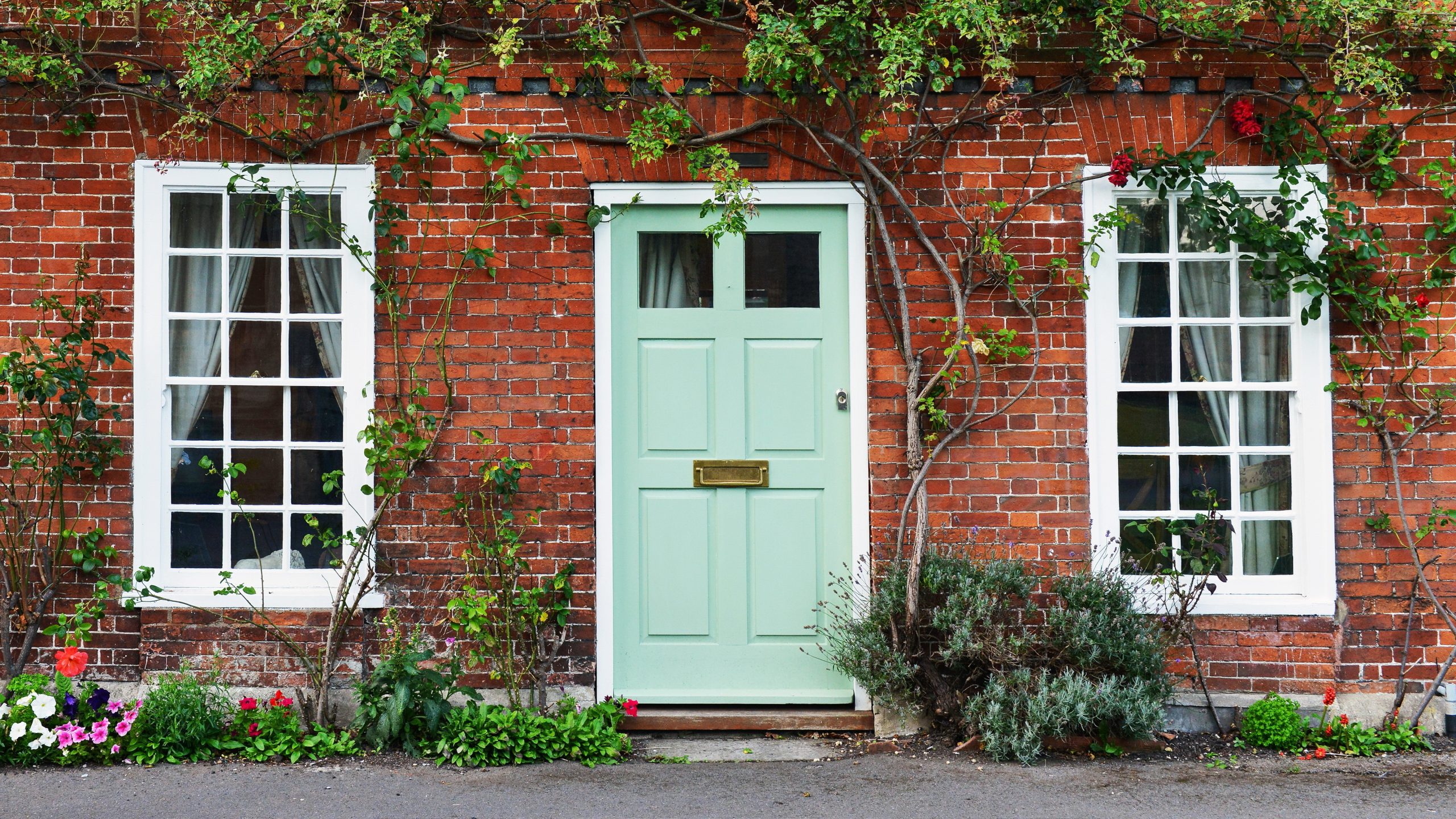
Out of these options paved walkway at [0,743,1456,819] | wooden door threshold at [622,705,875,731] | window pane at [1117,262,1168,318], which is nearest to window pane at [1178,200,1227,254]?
window pane at [1117,262,1168,318]

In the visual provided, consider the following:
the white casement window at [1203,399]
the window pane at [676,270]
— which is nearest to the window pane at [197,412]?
the window pane at [676,270]

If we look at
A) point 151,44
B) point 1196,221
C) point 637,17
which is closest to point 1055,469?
point 1196,221

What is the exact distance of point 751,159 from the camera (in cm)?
529

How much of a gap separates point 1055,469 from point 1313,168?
1.88 m

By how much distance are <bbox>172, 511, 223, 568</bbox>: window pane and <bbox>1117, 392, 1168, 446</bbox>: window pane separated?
437 centimetres

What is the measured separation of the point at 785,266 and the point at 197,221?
2.85 meters

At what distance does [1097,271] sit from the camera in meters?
5.31

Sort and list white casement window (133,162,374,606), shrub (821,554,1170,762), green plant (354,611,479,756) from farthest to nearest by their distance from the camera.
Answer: white casement window (133,162,374,606)
green plant (354,611,479,756)
shrub (821,554,1170,762)

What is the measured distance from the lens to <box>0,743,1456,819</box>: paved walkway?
4320mm

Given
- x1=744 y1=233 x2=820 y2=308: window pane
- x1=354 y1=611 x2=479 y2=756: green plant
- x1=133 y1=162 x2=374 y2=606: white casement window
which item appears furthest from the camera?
x1=744 y1=233 x2=820 y2=308: window pane

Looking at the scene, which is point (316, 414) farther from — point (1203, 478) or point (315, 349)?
point (1203, 478)

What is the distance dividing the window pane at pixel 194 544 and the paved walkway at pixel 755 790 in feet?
3.23

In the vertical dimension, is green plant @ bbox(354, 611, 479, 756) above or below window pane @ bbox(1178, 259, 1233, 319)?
below

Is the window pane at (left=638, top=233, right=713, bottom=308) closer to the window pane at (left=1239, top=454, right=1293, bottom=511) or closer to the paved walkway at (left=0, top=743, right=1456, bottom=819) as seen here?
the paved walkway at (left=0, top=743, right=1456, bottom=819)
